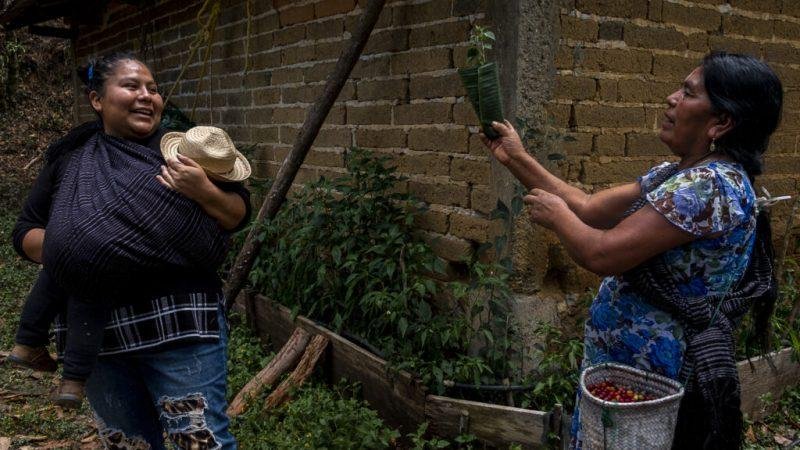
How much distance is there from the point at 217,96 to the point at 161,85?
140 cm

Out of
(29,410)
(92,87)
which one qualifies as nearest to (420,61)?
(92,87)

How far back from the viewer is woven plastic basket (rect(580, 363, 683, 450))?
1.86 m

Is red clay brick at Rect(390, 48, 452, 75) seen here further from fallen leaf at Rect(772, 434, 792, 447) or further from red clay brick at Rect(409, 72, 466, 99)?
fallen leaf at Rect(772, 434, 792, 447)

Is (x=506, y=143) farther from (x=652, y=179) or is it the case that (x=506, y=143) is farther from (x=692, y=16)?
(x=692, y=16)

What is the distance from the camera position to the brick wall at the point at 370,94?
3496mm

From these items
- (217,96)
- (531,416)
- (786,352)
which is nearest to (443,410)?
(531,416)

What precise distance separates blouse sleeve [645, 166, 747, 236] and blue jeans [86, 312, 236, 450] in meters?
1.49

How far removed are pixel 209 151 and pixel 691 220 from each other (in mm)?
1446

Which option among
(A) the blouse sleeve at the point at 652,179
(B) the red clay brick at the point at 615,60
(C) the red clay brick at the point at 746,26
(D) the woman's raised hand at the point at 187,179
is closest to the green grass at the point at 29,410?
(D) the woman's raised hand at the point at 187,179

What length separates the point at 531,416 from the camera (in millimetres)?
2941

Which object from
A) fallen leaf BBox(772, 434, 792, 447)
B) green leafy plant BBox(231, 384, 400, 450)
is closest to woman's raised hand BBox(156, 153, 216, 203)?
green leafy plant BBox(231, 384, 400, 450)

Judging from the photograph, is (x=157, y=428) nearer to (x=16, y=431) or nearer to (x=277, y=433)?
(x=277, y=433)

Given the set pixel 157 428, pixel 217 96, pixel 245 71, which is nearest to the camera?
pixel 157 428

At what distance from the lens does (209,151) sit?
209 cm
